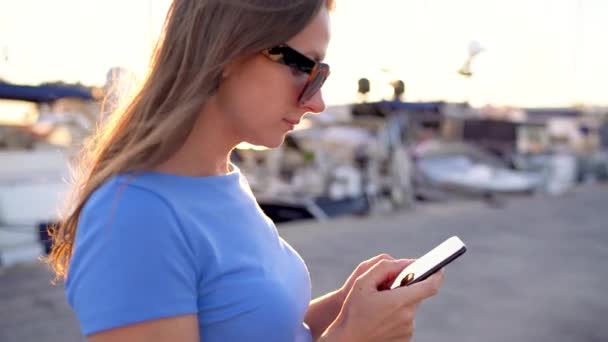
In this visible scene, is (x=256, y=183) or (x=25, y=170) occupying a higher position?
(x=25, y=170)

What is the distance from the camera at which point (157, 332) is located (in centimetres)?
91

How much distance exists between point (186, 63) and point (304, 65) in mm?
237

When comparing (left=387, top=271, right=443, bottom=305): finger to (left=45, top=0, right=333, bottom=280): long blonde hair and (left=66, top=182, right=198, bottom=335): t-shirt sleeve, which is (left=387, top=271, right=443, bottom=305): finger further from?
(left=45, top=0, right=333, bottom=280): long blonde hair

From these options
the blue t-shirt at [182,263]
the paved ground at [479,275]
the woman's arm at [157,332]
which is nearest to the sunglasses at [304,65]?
the blue t-shirt at [182,263]

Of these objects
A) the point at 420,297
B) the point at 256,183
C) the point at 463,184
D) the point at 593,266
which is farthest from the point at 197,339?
the point at 463,184

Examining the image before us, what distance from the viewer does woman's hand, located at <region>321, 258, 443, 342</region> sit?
108cm

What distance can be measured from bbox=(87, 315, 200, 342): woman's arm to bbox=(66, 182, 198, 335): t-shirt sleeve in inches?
0.4

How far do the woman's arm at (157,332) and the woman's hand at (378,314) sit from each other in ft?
0.95

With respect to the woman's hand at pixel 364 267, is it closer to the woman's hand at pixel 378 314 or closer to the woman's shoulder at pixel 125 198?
the woman's hand at pixel 378 314

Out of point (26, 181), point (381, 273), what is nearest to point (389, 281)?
point (381, 273)

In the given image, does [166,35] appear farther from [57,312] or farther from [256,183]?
[256,183]

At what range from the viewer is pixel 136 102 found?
3.67 ft

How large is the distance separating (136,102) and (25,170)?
680cm

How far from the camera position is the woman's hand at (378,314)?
108 cm
